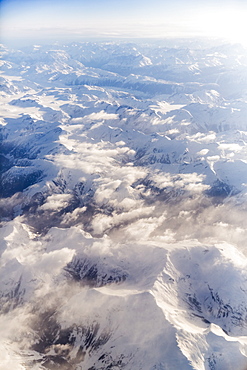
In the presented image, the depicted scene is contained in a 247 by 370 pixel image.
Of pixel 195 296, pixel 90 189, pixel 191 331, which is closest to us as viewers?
pixel 191 331

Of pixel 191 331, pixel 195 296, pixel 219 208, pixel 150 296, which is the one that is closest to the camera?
pixel 191 331

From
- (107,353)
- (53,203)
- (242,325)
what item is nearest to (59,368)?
(107,353)

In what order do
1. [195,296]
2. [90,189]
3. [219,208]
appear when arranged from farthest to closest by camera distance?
[90,189], [219,208], [195,296]

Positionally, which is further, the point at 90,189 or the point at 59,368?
the point at 90,189

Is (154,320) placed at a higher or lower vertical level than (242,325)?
higher

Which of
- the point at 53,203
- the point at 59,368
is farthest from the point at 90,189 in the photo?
the point at 59,368

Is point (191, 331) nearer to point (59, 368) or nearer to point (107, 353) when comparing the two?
point (107, 353)

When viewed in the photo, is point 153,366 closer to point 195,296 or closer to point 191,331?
point 191,331

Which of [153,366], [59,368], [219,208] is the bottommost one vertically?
[219,208]

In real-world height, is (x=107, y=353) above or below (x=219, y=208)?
above
